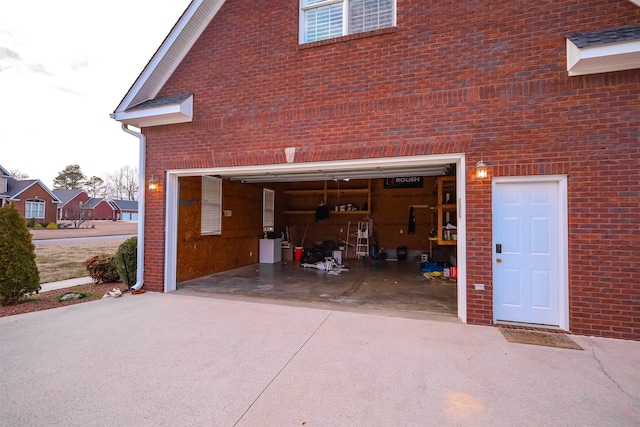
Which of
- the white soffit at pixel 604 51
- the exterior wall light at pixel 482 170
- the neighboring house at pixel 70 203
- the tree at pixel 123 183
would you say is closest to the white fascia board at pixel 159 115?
the exterior wall light at pixel 482 170

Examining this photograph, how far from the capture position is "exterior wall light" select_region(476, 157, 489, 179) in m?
4.37

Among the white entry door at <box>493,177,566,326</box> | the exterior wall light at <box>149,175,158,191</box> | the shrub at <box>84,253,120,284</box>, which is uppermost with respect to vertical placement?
the exterior wall light at <box>149,175,158,191</box>

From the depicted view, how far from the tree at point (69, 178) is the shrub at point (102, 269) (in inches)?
2103

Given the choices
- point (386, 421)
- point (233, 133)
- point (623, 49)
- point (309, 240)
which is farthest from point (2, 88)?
point (623, 49)

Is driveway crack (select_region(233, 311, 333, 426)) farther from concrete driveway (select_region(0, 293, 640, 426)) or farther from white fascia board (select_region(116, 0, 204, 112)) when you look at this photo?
white fascia board (select_region(116, 0, 204, 112))

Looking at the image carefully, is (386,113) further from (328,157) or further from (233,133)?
(233,133)

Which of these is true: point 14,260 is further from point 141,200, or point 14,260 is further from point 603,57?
point 603,57

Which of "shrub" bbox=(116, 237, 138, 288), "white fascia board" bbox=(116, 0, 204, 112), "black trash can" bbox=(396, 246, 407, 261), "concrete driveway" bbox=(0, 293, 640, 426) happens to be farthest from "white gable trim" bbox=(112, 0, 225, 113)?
"black trash can" bbox=(396, 246, 407, 261)

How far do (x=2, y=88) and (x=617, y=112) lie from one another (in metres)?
19.0

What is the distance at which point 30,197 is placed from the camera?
99.3ft

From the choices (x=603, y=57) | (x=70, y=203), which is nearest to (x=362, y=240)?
(x=603, y=57)

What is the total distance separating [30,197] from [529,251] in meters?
42.8

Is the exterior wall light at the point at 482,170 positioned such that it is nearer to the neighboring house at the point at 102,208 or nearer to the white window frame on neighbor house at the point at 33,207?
the white window frame on neighbor house at the point at 33,207

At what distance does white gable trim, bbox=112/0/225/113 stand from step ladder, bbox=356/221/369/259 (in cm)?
933
